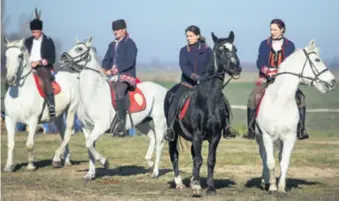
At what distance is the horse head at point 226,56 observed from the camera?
14.2 metres

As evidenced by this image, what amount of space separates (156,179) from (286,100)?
3.97 meters

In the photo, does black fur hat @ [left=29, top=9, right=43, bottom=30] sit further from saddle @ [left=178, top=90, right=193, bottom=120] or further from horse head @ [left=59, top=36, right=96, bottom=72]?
saddle @ [left=178, top=90, right=193, bottom=120]

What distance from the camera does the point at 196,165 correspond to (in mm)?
14547

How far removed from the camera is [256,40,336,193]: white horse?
1467cm

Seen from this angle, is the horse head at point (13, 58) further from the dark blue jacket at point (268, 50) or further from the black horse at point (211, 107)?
the dark blue jacket at point (268, 50)

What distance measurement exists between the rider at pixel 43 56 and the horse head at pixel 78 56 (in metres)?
2.14

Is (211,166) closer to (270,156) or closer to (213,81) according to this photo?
(270,156)

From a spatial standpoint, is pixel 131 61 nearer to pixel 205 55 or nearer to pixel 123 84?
pixel 123 84

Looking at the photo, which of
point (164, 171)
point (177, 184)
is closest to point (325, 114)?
point (164, 171)

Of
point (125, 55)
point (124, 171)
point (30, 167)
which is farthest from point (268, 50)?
point (30, 167)

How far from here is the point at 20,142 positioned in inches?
1182

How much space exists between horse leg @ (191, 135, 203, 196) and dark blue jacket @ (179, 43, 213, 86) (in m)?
1.19

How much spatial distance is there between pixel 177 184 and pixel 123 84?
3.00 meters

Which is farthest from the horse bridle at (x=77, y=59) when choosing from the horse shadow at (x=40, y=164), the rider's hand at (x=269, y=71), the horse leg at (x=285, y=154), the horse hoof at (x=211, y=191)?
the horse leg at (x=285, y=154)
